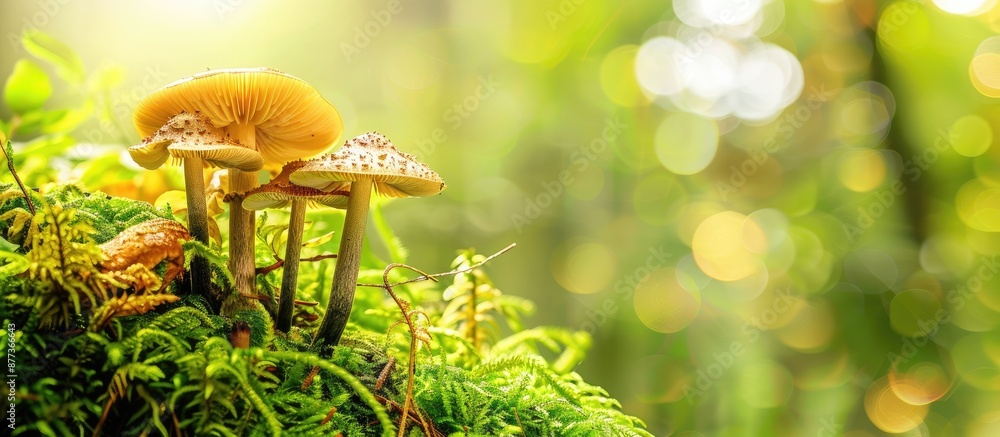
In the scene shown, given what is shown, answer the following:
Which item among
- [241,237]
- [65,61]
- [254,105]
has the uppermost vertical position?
[65,61]

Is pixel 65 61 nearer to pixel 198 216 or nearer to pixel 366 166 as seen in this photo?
pixel 198 216

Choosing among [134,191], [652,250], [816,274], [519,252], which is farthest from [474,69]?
[134,191]

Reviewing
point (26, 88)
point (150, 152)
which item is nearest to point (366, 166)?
point (150, 152)

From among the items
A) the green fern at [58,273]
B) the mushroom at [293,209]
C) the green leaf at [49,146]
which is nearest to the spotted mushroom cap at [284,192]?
the mushroom at [293,209]

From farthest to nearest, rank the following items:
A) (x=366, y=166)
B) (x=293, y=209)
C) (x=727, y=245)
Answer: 1. (x=727, y=245)
2. (x=293, y=209)
3. (x=366, y=166)

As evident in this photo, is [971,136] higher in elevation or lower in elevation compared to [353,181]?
lower

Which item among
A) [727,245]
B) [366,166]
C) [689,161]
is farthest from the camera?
[689,161]

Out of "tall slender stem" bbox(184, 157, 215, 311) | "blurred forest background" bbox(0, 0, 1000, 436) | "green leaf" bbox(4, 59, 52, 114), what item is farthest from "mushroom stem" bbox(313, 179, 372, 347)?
"green leaf" bbox(4, 59, 52, 114)

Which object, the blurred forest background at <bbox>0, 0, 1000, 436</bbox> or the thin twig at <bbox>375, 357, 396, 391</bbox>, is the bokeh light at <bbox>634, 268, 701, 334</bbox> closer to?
the blurred forest background at <bbox>0, 0, 1000, 436</bbox>
